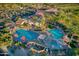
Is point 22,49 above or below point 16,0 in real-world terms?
below

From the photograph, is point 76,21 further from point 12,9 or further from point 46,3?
point 12,9

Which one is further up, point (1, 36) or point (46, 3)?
point (46, 3)

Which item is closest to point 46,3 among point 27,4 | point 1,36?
point 27,4

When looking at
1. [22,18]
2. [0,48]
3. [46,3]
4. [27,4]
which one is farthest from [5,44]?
[46,3]

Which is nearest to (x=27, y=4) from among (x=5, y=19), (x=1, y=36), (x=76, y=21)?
(x=5, y=19)

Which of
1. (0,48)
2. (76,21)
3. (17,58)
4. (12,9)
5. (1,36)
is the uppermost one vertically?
(12,9)

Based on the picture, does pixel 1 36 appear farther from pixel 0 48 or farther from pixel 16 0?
pixel 16 0

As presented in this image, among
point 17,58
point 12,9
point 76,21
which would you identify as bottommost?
point 17,58

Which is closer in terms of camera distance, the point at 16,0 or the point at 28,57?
the point at 28,57
